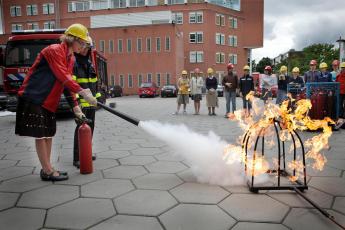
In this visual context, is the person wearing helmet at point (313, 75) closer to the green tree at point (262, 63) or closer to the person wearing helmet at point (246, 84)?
the person wearing helmet at point (246, 84)

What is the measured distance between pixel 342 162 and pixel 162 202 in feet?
10.8

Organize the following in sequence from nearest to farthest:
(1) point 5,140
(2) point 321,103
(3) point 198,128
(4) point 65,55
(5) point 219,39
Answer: (4) point 65,55
(1) point 5,140
(2) point 321,103
(3) point 198,128
(5) point 219,39

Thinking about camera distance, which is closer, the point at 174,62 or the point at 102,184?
the point at 102,184

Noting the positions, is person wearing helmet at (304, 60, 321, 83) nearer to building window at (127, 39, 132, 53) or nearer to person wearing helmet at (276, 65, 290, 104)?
person wearing helmet at (276, 65, 290, 104)

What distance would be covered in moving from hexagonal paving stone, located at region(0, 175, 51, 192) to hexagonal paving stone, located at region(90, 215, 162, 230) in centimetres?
151

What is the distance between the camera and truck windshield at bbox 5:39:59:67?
10.6 metres

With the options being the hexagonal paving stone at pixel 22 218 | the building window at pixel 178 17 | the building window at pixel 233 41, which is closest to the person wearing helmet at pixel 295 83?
the hexagonal paving stone at pixel 22 218

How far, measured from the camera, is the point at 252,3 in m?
62.1

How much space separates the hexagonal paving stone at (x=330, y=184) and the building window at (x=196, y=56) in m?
50.8

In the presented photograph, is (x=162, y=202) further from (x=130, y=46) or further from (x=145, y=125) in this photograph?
(x=130, y=46)

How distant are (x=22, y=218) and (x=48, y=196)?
1.93 feet

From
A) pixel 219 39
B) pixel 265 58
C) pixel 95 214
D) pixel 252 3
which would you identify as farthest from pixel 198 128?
pixel 265 58

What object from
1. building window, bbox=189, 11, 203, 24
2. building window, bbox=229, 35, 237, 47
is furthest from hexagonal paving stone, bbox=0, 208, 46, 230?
building window, bbox=229, 35, 237, 47

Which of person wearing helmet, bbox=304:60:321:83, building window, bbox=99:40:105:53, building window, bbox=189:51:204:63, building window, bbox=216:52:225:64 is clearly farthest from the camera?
building window, bbox=216:52:225:64
